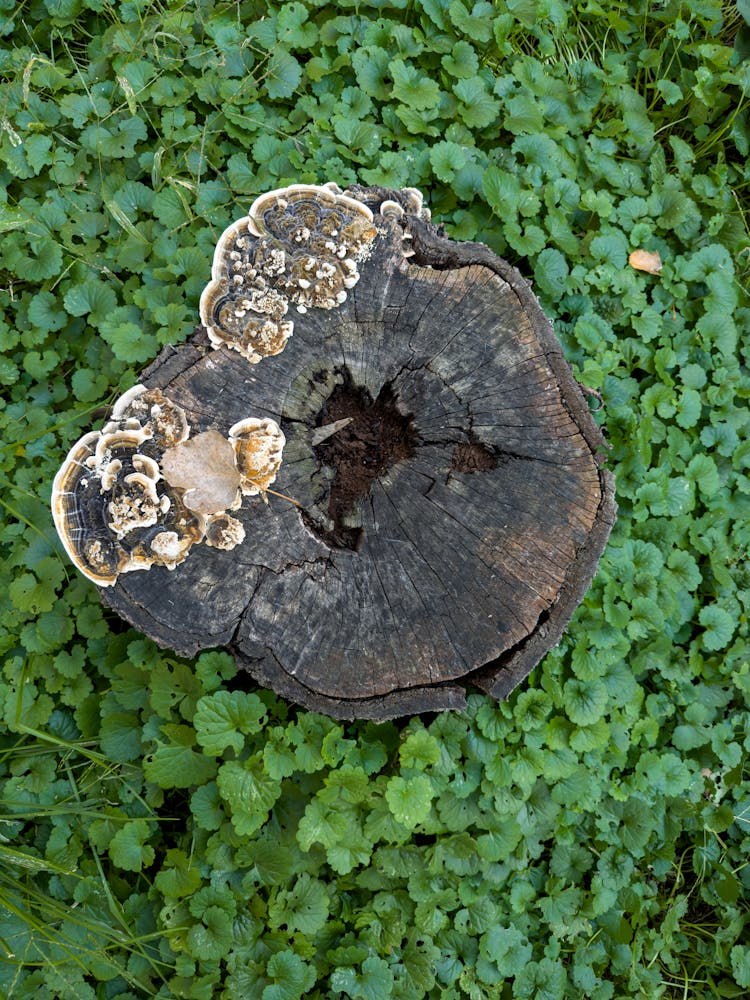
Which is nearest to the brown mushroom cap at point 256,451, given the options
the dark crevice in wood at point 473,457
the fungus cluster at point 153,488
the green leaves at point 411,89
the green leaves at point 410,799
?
the fungus cluster at point 153,488

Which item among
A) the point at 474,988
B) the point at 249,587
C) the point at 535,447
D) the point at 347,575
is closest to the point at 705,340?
the point at 535,447

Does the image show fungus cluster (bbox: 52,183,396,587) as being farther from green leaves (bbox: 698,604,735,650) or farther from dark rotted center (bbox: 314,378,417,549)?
green leaves (bbox: 698,604,735,650)

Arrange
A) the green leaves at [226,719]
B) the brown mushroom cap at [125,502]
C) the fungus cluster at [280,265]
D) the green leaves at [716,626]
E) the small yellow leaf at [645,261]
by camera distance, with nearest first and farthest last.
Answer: the brown mushroom cap at [125,502] → the fungus cluster at [280,265] → the green leaves at [226,719] → the green leaves at [716,626] → the small yellow leaf at [645,261]

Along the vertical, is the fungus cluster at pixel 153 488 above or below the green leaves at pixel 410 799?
above

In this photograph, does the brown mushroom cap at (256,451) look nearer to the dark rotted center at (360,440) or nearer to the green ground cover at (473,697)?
the dark rotted center at (360,440)

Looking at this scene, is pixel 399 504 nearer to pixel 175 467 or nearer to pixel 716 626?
pixel 175 467

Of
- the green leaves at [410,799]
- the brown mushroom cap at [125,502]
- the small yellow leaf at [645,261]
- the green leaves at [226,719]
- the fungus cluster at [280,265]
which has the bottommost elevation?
the green leaves at [410,799]

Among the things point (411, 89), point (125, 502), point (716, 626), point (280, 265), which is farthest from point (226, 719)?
point (411, 89)
